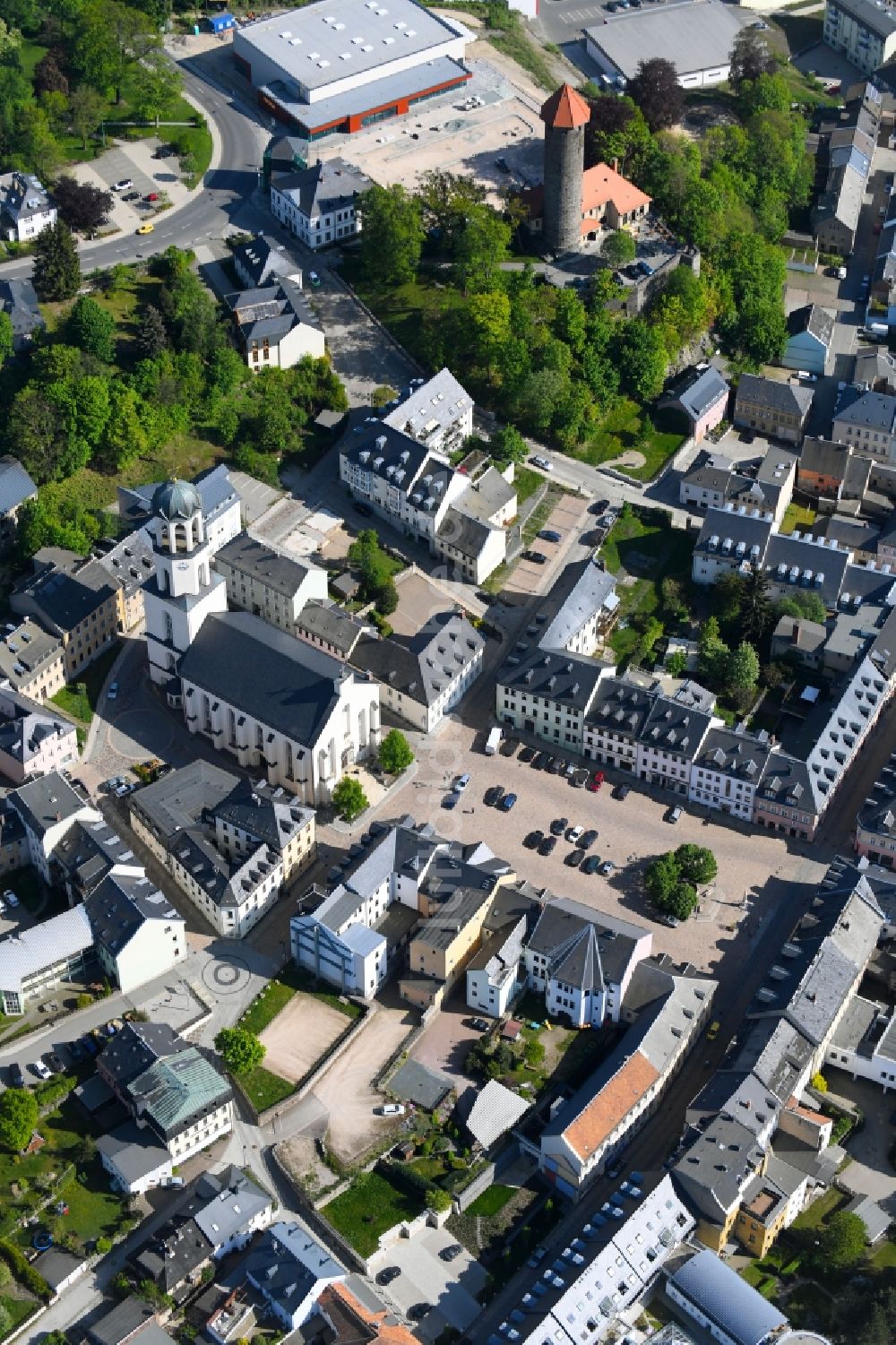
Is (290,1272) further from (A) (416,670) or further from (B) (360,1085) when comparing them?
(A) (416,670)

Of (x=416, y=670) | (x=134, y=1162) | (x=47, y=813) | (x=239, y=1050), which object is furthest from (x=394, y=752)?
(x=134, y=1162)

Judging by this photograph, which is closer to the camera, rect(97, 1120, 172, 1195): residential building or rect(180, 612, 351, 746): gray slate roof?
rect(97, 1120, 172, 1195): residential building

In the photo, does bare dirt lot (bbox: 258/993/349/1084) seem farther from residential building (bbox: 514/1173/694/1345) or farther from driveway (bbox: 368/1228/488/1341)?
residential building (bbox: 514/1173/694/1345)

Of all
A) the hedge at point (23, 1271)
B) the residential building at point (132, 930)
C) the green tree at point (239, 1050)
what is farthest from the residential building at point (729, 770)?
the hedge at point (23, 1271)

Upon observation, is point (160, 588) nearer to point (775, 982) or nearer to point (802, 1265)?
point (775, 982)

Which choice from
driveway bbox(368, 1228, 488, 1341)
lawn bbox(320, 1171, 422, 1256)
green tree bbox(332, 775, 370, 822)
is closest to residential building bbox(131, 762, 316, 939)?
green tree bbox(332, 775, 370, 822)

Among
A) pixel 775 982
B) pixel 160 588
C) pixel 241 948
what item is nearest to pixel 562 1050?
pixel 775 982

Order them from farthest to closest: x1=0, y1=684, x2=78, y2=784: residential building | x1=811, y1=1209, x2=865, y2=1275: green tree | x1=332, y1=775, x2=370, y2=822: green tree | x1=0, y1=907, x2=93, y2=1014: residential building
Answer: x1=332, y1=775, x2=370, y2=822: green tree → x1=0, y1=684, x2=78, y2=784: residential building → x1=0, y1=907, x2=93, y2=1014: residential building → x1=811, y1=1209, x2=865, y2=1275: green tree

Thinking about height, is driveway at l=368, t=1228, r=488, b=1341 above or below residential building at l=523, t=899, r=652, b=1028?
below
